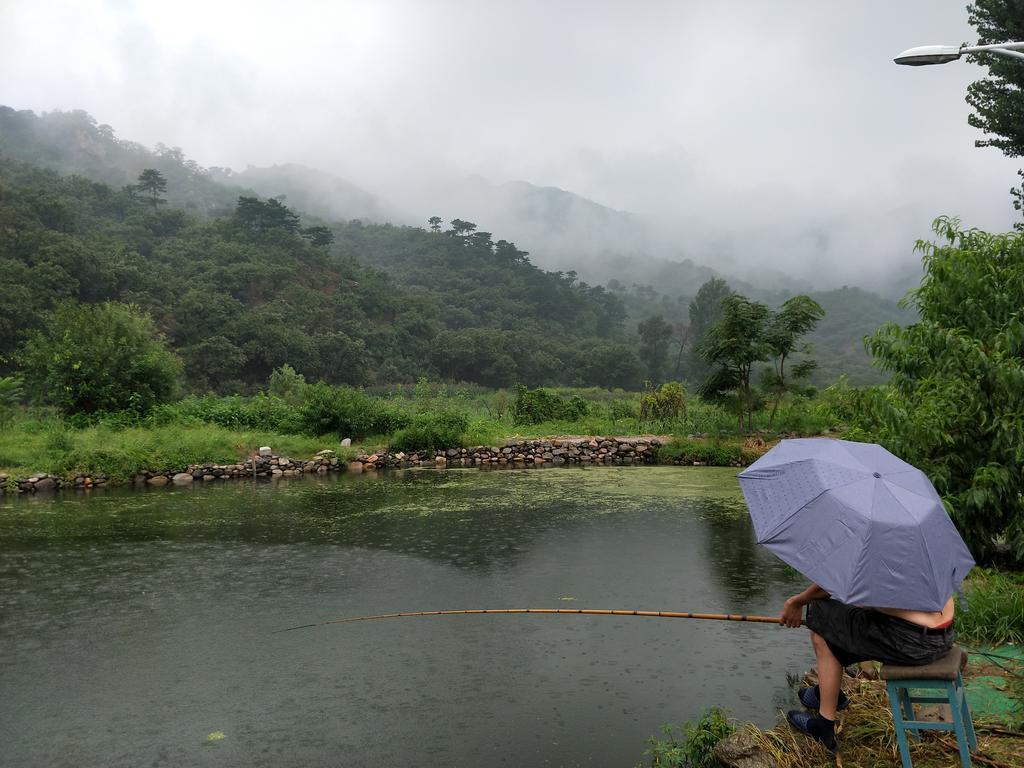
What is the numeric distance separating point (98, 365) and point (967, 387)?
59.2 feet

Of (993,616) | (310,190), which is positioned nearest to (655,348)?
(993,616)

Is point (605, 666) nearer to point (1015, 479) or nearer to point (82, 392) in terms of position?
point (1015, 479)


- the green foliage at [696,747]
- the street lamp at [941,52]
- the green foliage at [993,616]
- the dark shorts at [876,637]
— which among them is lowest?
the green foliage at [696,747]

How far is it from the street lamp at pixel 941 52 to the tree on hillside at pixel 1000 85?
7498 mm

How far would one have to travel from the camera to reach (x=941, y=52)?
463 centimetres

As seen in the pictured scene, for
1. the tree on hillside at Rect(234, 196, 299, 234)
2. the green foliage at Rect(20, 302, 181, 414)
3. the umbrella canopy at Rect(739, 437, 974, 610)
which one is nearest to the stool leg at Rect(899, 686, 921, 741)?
the umbrella canopy at Rect(739, 437, 974, 610)

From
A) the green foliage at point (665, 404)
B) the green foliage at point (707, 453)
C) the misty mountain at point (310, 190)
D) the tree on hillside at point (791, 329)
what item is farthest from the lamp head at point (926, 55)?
the misty mountain at point (310, 190)

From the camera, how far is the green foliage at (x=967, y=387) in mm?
4129

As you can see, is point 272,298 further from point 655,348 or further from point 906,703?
point 906,703

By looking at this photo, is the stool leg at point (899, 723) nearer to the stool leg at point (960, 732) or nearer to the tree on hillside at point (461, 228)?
the stool leg at point (960, 732)

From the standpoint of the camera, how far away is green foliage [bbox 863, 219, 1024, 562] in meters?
4.13

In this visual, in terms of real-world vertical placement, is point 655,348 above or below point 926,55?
below

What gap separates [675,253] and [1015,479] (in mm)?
177102

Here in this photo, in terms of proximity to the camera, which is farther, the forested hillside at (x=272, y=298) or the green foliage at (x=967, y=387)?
the forested hillside at (x=272, y=298)
